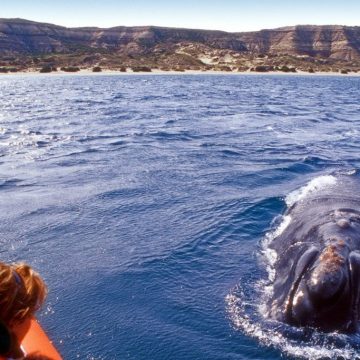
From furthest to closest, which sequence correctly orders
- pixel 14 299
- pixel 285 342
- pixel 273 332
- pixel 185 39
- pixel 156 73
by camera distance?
pixel 185 39 → pixel 156 73 → pixel 273 332 → pixel 285 342 → pixel 14 299

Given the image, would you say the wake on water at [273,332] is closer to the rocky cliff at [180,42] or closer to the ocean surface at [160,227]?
the ocean surface at [160,227]

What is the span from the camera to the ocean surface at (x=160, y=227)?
300 inches

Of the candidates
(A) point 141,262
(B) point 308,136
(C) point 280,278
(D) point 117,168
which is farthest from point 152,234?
(B) point 308,136

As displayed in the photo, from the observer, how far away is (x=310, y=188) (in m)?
15.0

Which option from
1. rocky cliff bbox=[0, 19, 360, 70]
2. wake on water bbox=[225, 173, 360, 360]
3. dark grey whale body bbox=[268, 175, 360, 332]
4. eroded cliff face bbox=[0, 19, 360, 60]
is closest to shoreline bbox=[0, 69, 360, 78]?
rocky cliff bbox=[0, 19, 360, 70]

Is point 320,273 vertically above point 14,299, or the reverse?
point 14,299

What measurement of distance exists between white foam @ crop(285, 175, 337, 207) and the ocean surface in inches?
5.3

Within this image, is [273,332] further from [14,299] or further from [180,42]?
[180,42]

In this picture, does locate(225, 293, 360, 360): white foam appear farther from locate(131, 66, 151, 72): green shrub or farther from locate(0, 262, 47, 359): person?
locate(131, 66, 151, 72): green shrub

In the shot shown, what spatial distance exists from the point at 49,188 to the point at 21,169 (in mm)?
3034

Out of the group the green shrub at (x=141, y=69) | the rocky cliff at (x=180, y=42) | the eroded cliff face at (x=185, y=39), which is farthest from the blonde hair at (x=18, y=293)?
the eroded cliff face at (x=185, y=39)

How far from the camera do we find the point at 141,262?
10227 millimetres

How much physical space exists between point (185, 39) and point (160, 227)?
15700cm

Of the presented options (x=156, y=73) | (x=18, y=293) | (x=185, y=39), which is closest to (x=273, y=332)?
A: (x=18, y=293)
